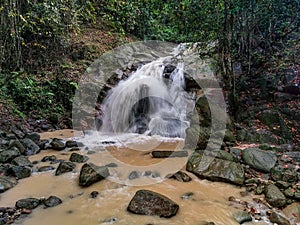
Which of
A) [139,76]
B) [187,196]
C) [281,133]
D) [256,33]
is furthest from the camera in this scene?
[139,76]

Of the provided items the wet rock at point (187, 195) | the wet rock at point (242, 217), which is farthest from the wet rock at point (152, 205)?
the wet rock at point (242, 217)

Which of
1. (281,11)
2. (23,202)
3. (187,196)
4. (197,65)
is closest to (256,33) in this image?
(281,11)

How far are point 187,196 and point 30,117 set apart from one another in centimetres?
529

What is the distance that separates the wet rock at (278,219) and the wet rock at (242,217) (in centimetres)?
27

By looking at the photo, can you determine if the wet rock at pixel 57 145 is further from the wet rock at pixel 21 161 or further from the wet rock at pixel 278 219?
the wet rock at pixel 278 219

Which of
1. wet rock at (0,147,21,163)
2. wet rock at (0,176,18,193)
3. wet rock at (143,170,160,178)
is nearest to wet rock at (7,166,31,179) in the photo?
wet rock at (0,176,18,193)

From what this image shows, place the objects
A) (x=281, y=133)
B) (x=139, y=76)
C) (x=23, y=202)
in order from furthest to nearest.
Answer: (x=139, y=76) < (x=281, y=133) < (x=23, y=202)

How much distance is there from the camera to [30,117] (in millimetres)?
7152

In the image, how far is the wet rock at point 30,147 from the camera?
17.5 ft

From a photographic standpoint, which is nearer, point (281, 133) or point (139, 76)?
point (281, 133)

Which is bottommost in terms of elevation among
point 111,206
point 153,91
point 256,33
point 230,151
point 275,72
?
point 111,206

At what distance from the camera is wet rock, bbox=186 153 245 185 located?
408 centimetres

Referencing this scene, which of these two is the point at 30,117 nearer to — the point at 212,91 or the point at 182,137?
the point at 182,137

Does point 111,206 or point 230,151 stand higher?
Answer: point 230,151
